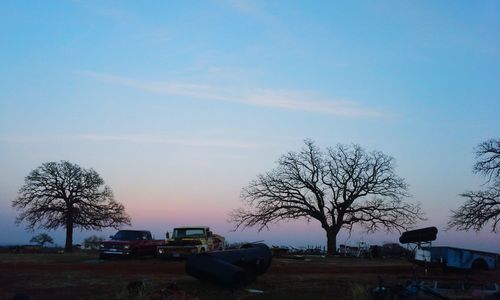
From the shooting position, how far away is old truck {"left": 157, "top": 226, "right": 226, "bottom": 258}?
3183 centimetres

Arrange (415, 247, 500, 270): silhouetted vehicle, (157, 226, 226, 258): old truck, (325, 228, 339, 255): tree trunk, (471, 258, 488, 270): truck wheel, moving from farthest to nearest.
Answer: (325, 228, 339, 255): tree trunk < (157, 226, 226, 258): old truck < (471, 258, 488, 270): truck wheel < (415, 247, 500, 270): silhouetted vehicle

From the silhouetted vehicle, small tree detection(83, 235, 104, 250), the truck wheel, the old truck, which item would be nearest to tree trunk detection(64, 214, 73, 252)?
small tree detection(83, 235, 104, 250)

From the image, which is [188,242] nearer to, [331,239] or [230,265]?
[230,265]

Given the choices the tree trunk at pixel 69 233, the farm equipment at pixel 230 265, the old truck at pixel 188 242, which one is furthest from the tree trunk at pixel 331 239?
the farm equipment at pixel 230 265

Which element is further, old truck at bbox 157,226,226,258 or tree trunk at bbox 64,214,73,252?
tree trunk at bbox 64,214,73,252

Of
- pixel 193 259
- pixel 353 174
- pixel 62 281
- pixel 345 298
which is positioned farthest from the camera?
pixel 353 174

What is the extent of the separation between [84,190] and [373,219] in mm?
28386

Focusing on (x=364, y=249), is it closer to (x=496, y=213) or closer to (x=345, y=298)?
(x=496, y=213)

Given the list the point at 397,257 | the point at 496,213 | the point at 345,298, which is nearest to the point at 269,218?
the point at 397,257

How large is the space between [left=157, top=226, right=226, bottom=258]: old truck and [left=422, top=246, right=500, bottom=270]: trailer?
38.7 ft

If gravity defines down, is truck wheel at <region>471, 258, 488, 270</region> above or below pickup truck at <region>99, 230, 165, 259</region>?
below

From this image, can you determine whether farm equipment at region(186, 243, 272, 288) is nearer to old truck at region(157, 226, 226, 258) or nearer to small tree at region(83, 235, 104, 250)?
old truck at region(157, 226, 226, 258)

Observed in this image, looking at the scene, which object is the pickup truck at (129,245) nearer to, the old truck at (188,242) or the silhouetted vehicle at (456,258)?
the old truck at (188,242)

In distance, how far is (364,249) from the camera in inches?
1935
